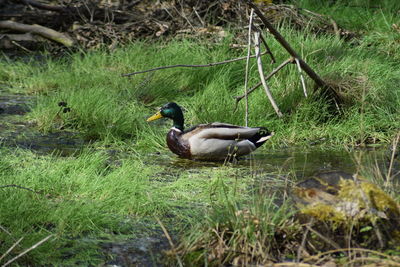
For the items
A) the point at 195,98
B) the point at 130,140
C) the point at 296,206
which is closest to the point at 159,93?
the point at 195,98

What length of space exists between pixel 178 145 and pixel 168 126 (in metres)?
1.17

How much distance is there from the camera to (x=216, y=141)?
21.3ft

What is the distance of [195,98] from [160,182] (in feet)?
8.58

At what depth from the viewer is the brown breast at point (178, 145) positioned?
6.59m

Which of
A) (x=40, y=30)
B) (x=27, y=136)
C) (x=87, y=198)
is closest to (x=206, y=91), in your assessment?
(x=27, y=136)

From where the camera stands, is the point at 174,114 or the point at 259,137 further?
the point at 174,114

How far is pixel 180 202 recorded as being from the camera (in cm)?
497

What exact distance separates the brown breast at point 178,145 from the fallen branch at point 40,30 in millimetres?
4049

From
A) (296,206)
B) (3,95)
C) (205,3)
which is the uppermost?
(296,206)

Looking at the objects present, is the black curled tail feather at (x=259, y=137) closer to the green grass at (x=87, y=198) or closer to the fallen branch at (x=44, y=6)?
the green grass at (x=87, y=198)

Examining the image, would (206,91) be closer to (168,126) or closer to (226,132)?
(168,126)

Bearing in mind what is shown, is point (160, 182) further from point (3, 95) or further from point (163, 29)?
point (163, 29)

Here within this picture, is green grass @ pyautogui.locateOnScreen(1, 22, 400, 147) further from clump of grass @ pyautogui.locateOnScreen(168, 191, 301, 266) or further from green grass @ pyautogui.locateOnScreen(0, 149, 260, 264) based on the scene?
clump of grass @ pyautogui.locateOnScreen(168, 191, 301, 266)

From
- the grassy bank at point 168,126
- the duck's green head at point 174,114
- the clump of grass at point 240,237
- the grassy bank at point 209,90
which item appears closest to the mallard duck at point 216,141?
the grassy bank at point 168,126
